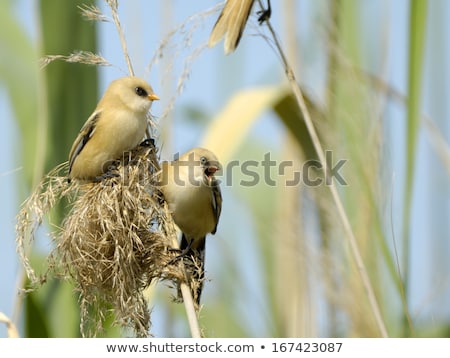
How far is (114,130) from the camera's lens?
2711 millimetres

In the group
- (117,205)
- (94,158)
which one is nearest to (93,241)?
(117,205)

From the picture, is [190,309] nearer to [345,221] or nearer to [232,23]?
[345,221]

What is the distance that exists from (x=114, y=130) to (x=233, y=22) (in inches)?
30.7

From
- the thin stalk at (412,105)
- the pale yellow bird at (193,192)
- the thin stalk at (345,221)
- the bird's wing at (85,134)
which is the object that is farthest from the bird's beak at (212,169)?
the thin stalk at (412,105)

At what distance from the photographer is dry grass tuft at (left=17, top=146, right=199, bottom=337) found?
2.19 meters

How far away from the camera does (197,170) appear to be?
2.98 metres

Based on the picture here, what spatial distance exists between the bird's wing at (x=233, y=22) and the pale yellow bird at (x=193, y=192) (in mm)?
784

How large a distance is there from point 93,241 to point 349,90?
0.99 metres

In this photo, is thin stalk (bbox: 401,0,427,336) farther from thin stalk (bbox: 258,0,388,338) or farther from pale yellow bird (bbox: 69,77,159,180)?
pale yellow bird (bbox: 69,77,159,180)

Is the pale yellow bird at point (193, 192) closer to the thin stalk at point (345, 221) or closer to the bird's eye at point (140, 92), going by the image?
the bird's eye at point (140, 92)

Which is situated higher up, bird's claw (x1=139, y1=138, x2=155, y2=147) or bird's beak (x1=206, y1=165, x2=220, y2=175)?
bird's claw (x1=139, y1=138, x2=155, y2=147)

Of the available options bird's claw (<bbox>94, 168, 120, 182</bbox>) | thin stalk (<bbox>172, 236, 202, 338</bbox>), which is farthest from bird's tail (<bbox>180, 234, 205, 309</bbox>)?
bird's claw (<bbox>94, 168, 120, 182</bbox>)

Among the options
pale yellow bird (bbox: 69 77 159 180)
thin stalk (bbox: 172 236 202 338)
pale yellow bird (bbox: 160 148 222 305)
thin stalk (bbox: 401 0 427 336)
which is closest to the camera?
thin stalk (bbox: 401 0 427 336)
